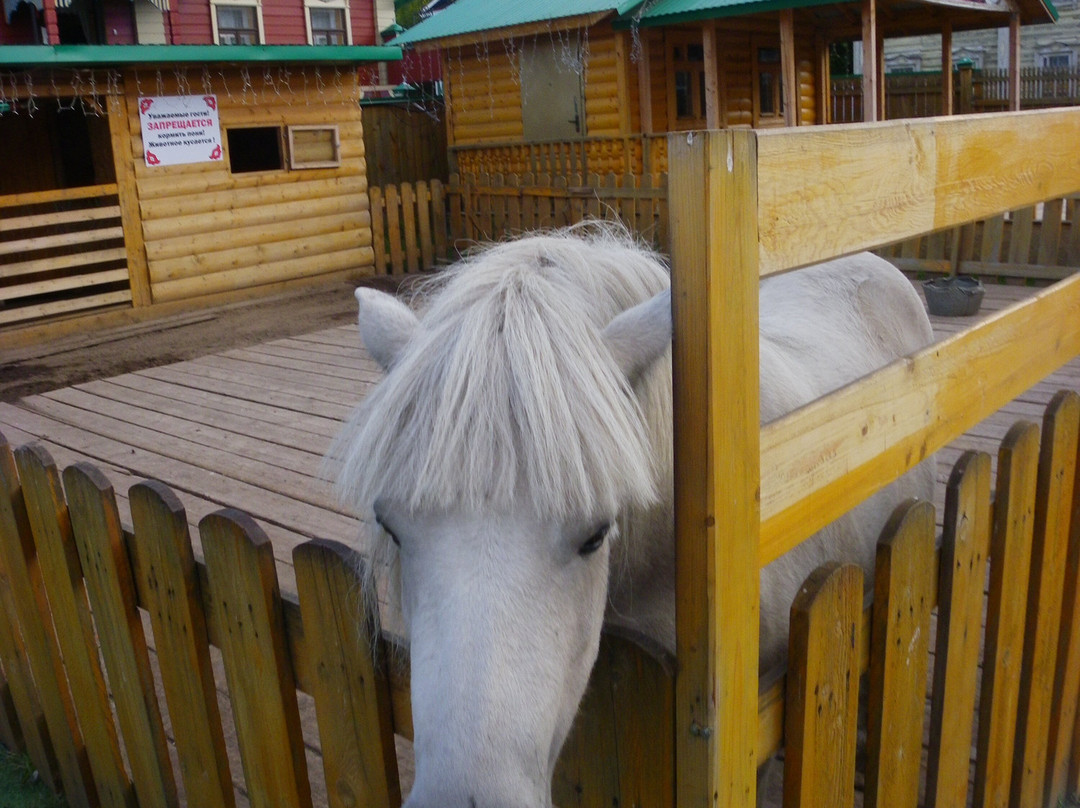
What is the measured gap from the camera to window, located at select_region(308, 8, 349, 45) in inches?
803

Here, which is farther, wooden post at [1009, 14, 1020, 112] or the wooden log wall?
wooden post at [1009, 14, 1020, 112]

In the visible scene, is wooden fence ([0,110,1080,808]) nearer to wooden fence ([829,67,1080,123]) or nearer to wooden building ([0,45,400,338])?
wooden building ([0,45,400,338])

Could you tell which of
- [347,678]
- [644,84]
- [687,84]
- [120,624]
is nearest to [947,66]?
[687,84]

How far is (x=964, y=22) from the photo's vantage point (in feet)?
49.6

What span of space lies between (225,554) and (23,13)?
746 inches

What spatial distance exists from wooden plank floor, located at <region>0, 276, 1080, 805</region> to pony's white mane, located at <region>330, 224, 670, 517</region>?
1.38 m

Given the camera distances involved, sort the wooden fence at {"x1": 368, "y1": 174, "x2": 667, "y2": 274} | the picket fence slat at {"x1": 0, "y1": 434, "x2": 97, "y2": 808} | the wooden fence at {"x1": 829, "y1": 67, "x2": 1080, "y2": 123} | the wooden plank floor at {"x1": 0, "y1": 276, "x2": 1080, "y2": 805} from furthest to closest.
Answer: the wooden fence at {"x1": 829, "y1": 67, "x2": 1080, "y2": 123}, the wooden fence at {"x1": 368, "y1": 174, "x2": 667, "y2": 274}, the wooden plank floor at {"x1": 0, "y1": 276, "x2": 1080, "y2": 805}, the picket fence slat at {"x1": 0, "y1": 434, "x2": 97, "y2": 808}

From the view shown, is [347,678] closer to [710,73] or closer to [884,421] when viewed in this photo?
[884,421]

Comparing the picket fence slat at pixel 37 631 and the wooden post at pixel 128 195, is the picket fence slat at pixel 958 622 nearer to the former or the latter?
the picket fence slat at pixel 37 631

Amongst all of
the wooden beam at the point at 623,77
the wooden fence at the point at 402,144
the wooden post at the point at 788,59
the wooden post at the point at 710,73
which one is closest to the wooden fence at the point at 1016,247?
the wooden post at the point at 788,59

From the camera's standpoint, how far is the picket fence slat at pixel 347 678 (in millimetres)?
1496

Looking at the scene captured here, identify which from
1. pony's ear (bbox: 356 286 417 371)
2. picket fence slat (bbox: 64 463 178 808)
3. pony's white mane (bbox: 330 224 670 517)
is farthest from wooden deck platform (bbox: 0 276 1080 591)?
pony's white mane (bbox: 330 224 670 517)

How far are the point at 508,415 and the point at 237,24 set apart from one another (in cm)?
2127

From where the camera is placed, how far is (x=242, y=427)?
5059 mm
